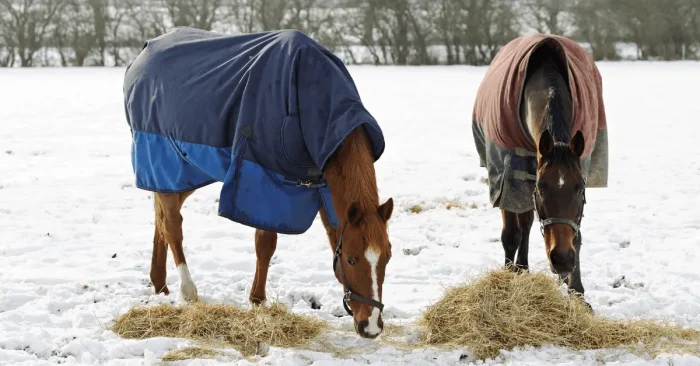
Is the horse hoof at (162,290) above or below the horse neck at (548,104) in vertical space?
below

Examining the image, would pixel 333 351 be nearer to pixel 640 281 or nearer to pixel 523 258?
pixel 523 258

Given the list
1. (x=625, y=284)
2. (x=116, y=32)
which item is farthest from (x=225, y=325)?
(x=116, y=32)

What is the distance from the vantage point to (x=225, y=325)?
13.5ft

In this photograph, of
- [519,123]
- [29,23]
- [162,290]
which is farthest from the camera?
[29,23]

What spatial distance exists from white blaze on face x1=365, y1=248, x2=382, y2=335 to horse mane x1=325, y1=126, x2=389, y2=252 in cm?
5

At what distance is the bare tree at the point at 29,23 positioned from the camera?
3872 cm

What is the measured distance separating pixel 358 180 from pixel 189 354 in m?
1.23

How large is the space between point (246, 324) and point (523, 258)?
6.99 feet

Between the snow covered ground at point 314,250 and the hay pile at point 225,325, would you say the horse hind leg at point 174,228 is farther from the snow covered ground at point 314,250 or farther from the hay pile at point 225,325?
the hay pile at point 225,325

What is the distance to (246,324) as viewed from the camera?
4117mm

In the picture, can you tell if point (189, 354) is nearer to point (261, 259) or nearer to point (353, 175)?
point (261, 259)

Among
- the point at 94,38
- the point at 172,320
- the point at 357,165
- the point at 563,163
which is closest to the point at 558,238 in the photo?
the point at 563,163

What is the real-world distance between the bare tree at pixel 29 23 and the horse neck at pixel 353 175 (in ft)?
123

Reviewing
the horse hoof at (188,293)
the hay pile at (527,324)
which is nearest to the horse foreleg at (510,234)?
the hay pile at (527,324)
